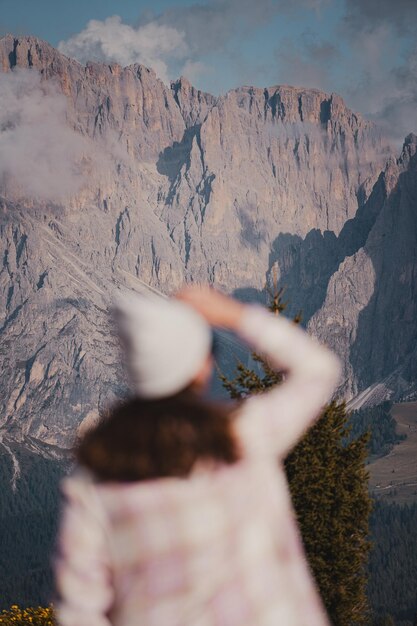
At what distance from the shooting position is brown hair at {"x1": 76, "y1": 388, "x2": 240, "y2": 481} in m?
4.31

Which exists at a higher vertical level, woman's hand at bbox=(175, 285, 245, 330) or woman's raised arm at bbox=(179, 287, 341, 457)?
woman's hand at bbox=(175, 285, 245, 330)

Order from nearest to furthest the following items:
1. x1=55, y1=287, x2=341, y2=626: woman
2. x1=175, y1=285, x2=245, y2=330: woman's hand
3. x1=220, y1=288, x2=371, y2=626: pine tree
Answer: x1=55, y1=287, x2=341, y2=626: woman → x1=175, y1=285, x2=245, y2=330: woman's hand → x1=220, y1=288, x2=371, y2=626: pine tree

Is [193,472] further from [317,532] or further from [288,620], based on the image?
[317,532]

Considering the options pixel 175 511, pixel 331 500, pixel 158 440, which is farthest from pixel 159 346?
pixel 331 500

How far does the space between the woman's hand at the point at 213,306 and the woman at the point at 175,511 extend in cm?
5

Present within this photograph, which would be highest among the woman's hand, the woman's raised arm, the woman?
the woman's hand

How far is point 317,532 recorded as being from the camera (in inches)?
1021

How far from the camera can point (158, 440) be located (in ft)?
14.2

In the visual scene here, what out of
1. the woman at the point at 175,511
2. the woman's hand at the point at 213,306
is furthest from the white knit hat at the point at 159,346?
the woman's hand at the point at 213,306

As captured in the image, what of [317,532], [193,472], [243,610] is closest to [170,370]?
[193,472]

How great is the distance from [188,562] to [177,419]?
70cm

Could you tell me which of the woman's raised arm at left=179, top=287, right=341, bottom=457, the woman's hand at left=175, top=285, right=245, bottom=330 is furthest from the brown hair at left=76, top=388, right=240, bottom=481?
the woman's hand at left=175, top=285, right=245, bottom=330

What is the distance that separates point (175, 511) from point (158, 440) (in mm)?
360

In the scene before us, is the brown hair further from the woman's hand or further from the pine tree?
the pine tree
